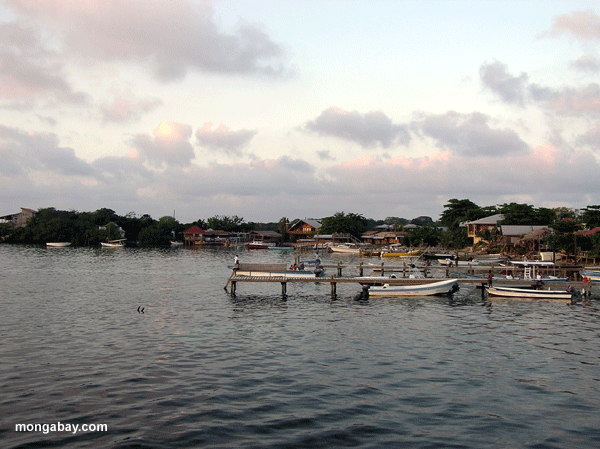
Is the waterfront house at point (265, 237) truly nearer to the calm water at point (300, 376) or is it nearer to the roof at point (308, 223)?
the roof at point (308, 223)

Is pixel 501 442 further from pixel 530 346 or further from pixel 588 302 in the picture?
pixel 588 302

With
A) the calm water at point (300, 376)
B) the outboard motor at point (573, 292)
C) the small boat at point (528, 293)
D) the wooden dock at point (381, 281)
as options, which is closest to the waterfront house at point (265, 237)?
the wooden dock at point (381, 281)

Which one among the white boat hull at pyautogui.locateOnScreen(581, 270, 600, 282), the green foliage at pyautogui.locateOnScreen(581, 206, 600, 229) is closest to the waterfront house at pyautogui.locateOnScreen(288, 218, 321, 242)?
the green foliage at pyautogui.locateOnScreen(581, 206, 600, 229)

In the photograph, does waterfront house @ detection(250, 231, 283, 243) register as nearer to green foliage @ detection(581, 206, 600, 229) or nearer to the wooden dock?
green foliage @ detection(581, 206, 600, 229)

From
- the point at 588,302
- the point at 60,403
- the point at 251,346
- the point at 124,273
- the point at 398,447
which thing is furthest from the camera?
the point at 124,273

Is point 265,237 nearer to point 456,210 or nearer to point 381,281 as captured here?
point 456,210

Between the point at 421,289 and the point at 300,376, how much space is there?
25228 mm

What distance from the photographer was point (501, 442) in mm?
13781

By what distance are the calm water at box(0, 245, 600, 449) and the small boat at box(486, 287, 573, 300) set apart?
4.10m

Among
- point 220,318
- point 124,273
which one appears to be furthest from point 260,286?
point 124,273

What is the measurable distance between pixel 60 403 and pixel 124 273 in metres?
48.8

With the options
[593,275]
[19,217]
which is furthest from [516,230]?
[19,217]

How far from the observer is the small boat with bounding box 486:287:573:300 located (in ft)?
131

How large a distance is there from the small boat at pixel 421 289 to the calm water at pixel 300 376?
17.2ft
